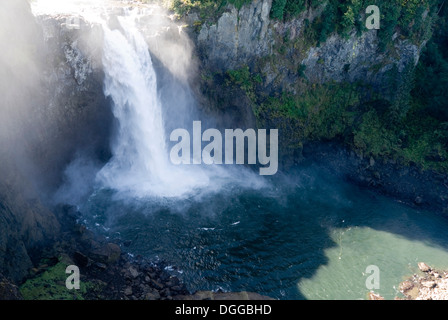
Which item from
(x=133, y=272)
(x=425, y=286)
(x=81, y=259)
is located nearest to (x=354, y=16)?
(x=425, y=286)

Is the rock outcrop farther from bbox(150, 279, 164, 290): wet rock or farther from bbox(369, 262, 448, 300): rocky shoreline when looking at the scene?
bbox(150, 279, 164, 290): wet rock

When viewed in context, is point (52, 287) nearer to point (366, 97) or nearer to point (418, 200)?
point (418, 200)

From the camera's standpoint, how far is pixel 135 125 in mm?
29219

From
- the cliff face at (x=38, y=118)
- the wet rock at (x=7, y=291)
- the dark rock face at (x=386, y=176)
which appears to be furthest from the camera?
the dark rock face at (x=386, y=176)

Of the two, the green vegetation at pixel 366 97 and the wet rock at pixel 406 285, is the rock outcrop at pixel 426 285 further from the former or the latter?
the green vegetation at pixel 366 97

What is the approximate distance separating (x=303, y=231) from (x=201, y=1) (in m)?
20.6

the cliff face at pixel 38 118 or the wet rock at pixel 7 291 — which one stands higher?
the cliff face at pixel 38 118

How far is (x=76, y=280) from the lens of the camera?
1778 centimetres

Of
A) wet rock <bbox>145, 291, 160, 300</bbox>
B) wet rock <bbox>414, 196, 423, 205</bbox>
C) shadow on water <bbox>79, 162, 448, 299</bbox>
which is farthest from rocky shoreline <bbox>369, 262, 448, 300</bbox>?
wet rock <bbox>145, 291, 160, 300</bbox>

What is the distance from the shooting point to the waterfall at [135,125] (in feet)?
87.9

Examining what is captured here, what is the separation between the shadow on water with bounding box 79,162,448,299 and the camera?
21.0 m

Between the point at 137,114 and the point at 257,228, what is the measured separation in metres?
14.1

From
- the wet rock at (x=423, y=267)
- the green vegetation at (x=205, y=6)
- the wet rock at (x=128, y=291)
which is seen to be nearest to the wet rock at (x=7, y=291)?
the wet rock at (x=128, y=291)

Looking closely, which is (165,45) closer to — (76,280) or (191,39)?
(191,39)
